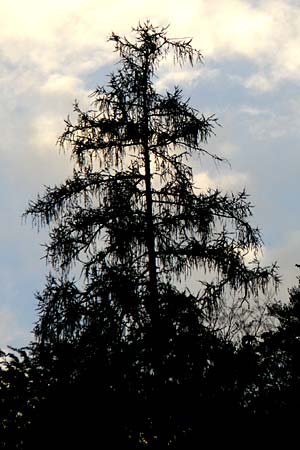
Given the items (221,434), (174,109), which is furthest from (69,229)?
(221,434)

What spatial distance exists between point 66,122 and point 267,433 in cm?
833

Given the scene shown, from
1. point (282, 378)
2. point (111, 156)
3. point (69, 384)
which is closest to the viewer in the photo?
point (69, 384)

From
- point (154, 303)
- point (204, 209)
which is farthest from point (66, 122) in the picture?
point (154, 303)

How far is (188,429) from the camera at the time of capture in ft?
40.3

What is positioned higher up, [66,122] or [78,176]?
[66,122]

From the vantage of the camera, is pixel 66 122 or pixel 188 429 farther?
pixel 66 122

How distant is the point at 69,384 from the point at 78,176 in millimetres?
5832

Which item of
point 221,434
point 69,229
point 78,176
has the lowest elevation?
point 221,434

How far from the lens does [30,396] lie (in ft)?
40.2

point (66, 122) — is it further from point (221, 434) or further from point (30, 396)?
point (221, 434)

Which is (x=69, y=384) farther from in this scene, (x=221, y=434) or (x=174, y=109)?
(x=174, y=109)

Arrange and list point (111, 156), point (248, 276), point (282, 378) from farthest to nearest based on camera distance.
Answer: point (111, 156), point (248, 276), point (282, 378)

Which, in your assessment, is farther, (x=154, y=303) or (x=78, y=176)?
(x=78, y=176)

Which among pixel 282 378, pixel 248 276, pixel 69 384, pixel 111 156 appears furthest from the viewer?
pixel 111 156
